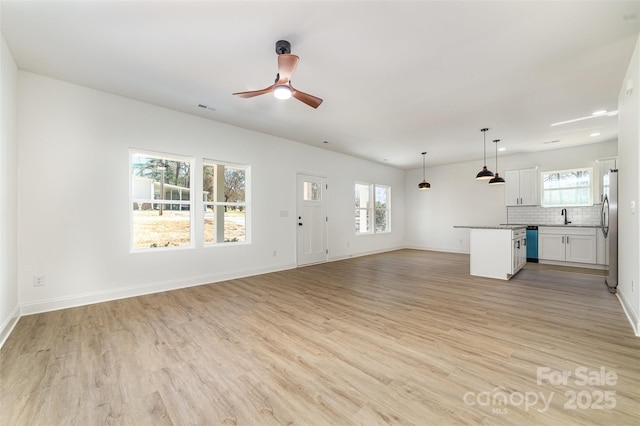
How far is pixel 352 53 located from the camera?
2.91 metres

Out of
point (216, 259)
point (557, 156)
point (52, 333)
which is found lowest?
point (52, 333)

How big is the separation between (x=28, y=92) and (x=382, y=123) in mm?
5095

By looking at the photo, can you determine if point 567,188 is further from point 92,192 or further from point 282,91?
point 92,192

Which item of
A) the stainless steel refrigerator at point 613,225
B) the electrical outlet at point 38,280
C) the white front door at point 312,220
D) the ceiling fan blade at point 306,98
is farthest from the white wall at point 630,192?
the electrical outlet at point 38,280

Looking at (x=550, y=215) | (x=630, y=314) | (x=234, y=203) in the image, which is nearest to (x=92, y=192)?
(x=234, y=203)

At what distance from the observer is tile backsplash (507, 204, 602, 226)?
6504mm

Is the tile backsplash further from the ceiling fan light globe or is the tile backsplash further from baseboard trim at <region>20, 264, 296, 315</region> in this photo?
the ceiling fan light globe

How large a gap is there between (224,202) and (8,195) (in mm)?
2726

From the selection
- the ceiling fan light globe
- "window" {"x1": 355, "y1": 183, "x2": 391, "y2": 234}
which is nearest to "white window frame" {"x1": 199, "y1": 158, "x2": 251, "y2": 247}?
the ceiling fan light globe

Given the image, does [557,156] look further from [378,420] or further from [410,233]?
[378,420]

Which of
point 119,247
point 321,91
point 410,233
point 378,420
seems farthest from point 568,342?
point 410,233

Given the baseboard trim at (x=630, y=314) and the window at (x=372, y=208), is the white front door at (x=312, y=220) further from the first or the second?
the baseboard trim at (x=630, y=314)

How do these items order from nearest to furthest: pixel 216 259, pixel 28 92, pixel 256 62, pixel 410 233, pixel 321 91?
1. pixel 256 62
2. pixel 28 92
3. pixel 321 91
4. pixel 216 259
5. pixel 410 233

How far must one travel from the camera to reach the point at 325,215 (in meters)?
7.05
